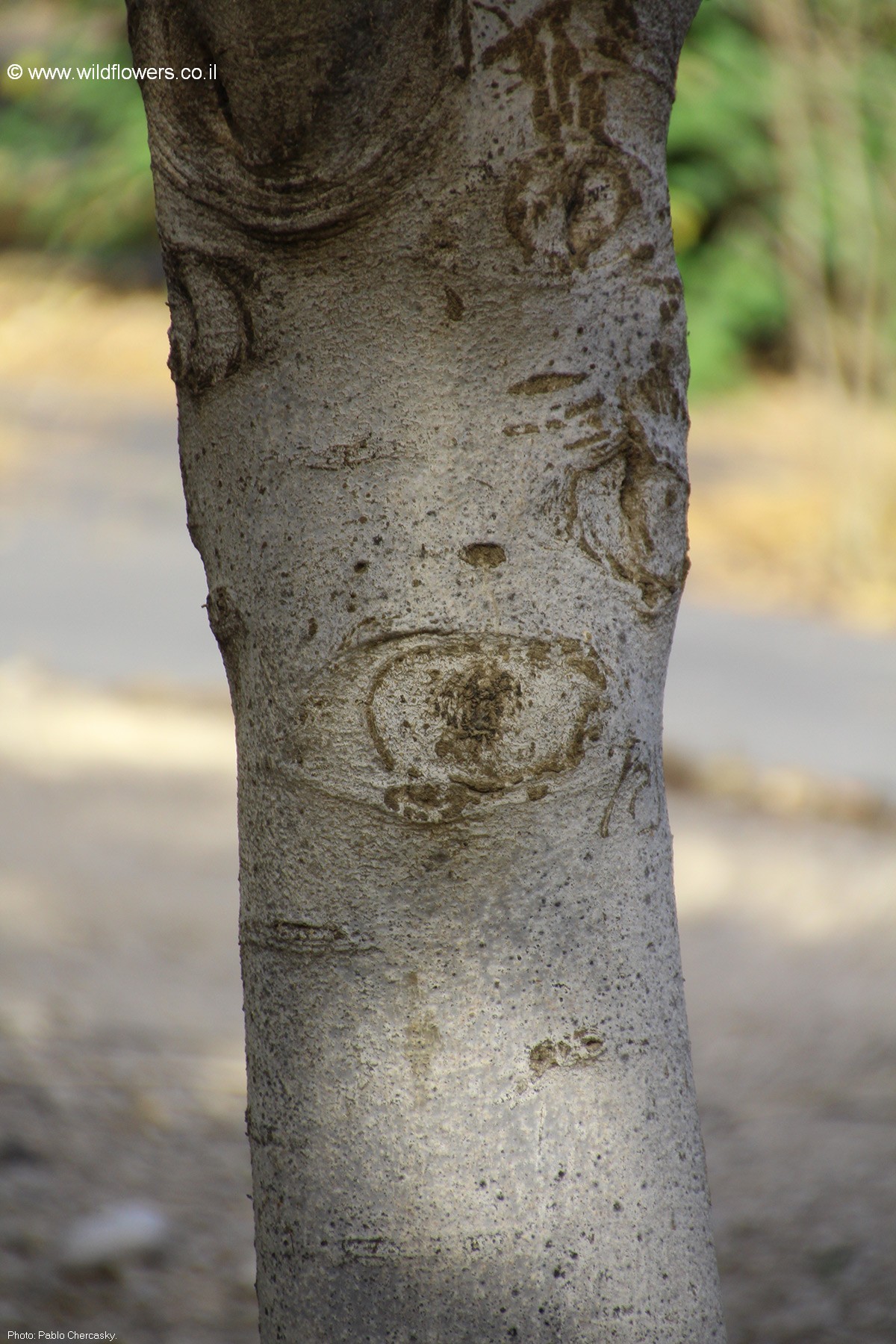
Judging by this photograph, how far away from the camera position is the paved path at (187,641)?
4.66 m

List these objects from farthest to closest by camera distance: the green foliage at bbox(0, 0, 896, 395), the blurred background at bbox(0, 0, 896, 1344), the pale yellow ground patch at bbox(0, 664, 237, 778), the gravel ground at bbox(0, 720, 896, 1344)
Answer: the green foliage at bbox(0, 0, 896, 395) → the pale yellow ground patch at bbox(0, 664, 237, 778) → the blurred background at bbox(0, 0, 896, 1344) → the gravel ground at bbox(0, 720, 896, 1344)

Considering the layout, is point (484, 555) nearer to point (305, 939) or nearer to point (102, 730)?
point (305, 939)

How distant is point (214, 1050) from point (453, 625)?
7.02 ft

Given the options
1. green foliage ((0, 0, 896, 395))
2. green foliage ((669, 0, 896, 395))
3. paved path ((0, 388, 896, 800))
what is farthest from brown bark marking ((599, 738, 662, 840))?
green foliage ((669, 0, 896, 395))

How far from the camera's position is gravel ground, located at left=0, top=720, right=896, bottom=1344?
2.05 metres

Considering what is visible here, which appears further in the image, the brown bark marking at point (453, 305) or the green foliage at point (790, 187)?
the green foliage at point (790, 187)

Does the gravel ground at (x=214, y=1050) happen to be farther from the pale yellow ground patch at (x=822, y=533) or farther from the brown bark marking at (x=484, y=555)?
the pale yellow ground patch at (x=822, y=533)

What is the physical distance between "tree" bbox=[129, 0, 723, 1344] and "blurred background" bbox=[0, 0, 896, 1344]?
3.43 ft

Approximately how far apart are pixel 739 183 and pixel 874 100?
16.3ft

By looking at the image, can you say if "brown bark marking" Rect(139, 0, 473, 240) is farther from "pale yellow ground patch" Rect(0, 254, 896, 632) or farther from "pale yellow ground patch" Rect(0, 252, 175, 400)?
"pale yellow ground patch" Rect(0, 252, 175, 400)

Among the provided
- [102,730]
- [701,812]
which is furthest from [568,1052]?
[102,730]

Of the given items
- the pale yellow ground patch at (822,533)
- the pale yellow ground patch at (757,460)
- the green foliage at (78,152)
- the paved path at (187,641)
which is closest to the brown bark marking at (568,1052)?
the pale yellow ground patch at (757,460)

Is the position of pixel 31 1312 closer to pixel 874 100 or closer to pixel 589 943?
pixel 589 943

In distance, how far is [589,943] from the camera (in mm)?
1104
